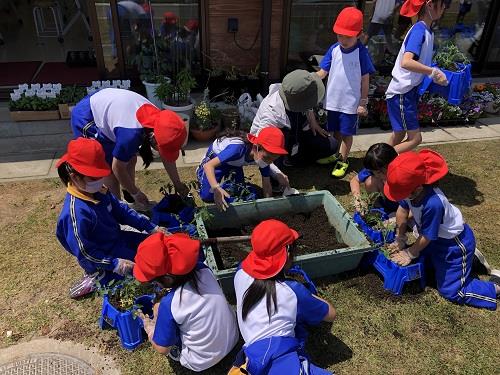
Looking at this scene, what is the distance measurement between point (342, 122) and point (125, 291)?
10.4ft

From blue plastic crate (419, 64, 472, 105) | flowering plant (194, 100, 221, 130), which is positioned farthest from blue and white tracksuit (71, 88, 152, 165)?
blue plastic crate (419, 64, 472, 105)

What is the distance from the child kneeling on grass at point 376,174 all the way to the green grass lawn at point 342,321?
73 cm

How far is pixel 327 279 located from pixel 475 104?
14.8 ft

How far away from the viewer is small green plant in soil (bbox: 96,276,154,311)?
2.92 metres

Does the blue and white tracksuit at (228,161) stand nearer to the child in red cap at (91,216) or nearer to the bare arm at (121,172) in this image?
the bare arm at (121,172)

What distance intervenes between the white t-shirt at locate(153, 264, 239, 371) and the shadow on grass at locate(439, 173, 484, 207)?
11.0 ft

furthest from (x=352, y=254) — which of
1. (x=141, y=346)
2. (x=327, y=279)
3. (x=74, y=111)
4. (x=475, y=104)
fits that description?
(x=475, y=104)

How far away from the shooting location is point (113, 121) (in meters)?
3.53

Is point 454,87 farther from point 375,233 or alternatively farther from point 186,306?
point 186,306

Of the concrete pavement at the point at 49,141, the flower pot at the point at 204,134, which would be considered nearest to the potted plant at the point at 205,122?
the flower pot at the point at 204,134

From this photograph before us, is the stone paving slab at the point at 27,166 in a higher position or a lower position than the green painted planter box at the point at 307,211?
lower

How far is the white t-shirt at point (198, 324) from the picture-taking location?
252cm

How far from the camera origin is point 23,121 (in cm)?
588

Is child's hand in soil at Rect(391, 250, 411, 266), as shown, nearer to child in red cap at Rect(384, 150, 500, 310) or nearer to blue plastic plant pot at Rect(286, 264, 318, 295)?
child in red cap at Rect(384, 150, 500, 310)
